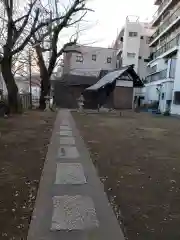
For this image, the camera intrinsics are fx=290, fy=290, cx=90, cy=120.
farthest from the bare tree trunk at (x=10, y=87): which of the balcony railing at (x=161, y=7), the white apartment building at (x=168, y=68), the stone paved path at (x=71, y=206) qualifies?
the balcony railing at (x=161, y=7)

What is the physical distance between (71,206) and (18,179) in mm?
1275

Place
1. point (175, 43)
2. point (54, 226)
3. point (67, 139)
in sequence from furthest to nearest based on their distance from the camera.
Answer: point (175, 43) → point (67, 139) → point (54, 226)

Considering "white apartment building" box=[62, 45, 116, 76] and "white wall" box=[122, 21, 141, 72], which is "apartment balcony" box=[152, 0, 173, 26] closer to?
"white wall" box=[122, 21, 141, 72]

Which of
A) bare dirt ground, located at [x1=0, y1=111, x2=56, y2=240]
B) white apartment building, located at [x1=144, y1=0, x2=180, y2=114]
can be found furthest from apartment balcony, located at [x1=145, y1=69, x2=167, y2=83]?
bare dirt ground, located at [x1=0, y1=111, x2=56, y2=240]

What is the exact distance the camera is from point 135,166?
5539 mm

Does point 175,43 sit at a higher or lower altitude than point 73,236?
higher

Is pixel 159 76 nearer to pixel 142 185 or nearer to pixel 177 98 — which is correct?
pixel 177 98

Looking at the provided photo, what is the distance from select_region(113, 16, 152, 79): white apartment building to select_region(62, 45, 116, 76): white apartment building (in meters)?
2.61

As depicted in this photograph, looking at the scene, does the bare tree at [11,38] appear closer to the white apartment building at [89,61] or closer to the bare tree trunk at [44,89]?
the bare tree trunk at [44,89]

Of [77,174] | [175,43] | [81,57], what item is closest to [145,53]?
[81,57]

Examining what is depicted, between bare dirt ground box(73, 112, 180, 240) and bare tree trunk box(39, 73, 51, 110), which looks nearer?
bare dirt ground box(73, 112, 180, 240)

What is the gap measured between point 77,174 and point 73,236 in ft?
6.80

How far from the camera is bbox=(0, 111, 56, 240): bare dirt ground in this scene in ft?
9.98

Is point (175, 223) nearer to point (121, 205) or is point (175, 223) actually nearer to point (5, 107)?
point (121, 205)
